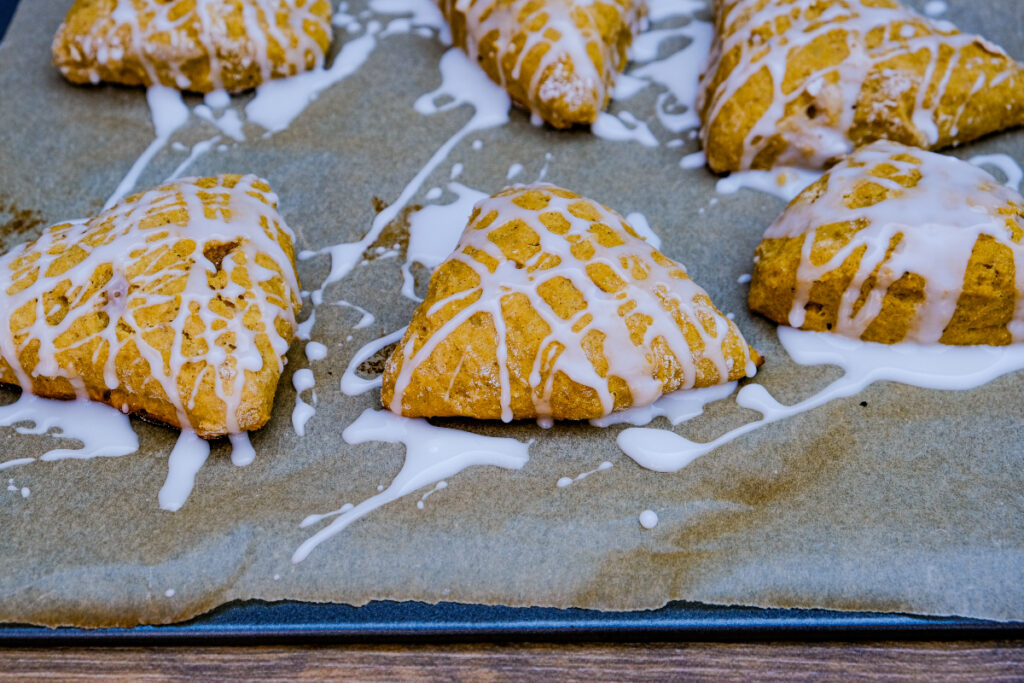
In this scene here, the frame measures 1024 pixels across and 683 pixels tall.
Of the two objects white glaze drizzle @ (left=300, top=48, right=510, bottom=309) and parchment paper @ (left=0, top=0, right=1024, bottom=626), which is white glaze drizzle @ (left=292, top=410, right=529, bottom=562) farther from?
white glaze drizzle @ (left=300, top=48, right=510, bottom=309)

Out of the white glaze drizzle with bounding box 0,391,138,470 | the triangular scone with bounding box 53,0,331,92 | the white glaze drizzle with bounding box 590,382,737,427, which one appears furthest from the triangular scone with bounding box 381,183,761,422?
the triangular scone with bounding box 53,0,331,92

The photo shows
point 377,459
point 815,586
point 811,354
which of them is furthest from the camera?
point 811,354

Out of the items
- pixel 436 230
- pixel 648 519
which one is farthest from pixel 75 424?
pixel 648 519

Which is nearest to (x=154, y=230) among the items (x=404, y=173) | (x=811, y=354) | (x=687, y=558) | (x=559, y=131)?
(x=404, y=173)

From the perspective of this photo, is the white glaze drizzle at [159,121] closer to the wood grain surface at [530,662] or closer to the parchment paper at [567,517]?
the parchment paper at [567,517]

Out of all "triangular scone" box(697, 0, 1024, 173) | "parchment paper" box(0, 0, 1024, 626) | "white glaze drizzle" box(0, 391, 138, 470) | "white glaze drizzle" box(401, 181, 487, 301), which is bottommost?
"parchment paper" box(0, 0, 1024, 626)

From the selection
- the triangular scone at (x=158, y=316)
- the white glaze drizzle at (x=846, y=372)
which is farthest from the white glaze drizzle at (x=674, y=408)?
the triangular scone at (x=158, y=316)

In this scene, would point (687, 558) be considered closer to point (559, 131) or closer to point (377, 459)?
point (377, 459)
